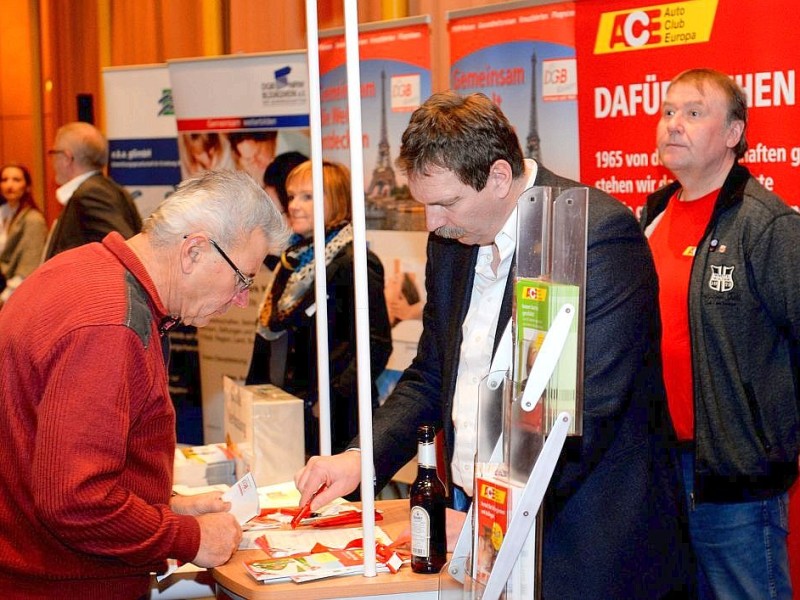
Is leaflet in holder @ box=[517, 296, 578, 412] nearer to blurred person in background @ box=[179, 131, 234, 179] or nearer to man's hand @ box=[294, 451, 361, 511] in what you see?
man's hand @ box=[294, 451, 361, 511]

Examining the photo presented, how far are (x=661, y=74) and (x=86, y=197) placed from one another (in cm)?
294

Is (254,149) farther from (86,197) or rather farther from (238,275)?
(238,275)

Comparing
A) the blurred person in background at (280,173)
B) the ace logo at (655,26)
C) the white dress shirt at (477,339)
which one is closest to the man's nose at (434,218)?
the white dress shirt at (477,339)

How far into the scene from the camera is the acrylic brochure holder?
136cm

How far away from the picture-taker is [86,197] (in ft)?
16.9

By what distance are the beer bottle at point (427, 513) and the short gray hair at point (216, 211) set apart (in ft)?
1.54

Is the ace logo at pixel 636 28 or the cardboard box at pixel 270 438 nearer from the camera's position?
the cardboard box at pixel 270 438

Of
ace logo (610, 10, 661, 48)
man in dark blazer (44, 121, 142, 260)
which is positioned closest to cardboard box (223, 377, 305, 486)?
ace logo (610, 10, 661, 48)

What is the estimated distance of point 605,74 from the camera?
3531 millimetres

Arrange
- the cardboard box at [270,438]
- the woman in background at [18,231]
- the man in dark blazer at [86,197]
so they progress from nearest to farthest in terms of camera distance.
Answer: the cardboard box at [270,438], the man in dark blazer at [86,197], the woman in background at [18,231]

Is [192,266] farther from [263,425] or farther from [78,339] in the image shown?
[263,425]

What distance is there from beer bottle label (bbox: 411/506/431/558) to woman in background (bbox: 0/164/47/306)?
559 cm

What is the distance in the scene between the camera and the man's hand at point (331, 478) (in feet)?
6.85

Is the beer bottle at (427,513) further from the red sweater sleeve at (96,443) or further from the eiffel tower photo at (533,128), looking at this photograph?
the eiffel tower photo at (533,128)
